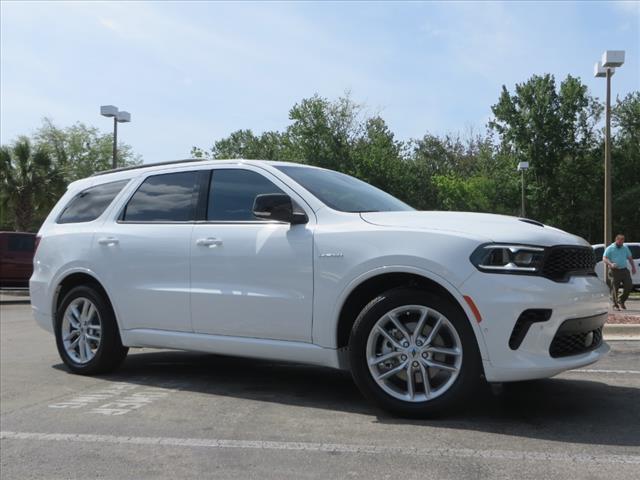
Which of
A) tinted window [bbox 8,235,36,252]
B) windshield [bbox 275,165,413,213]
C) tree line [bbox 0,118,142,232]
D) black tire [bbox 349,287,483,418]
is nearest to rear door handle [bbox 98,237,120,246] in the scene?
windshield [bbox 275,165,413,213]

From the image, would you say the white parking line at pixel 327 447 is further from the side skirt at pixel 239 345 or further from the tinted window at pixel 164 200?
the tinted window at pixel 164 200

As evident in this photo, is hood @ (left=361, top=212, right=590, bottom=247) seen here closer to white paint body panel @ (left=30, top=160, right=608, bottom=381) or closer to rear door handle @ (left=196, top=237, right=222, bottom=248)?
white paint body panel @ (left=30, top=160, right=608, bottom=381)

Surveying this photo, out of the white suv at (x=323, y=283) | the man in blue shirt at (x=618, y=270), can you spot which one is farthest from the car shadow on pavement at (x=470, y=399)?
the man in blue shirt at (x=618, y=270)

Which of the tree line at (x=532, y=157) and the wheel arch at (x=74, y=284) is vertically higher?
the tree line at (x=532, y=157)

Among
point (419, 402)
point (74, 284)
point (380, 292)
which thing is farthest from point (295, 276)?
point (74, 284)

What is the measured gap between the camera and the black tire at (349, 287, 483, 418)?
4.02 metres

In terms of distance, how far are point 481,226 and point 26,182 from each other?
26979mm

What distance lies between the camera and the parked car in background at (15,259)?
18750mm

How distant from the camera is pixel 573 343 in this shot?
416cm

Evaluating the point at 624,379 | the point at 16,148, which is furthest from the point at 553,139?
the point at 624,379

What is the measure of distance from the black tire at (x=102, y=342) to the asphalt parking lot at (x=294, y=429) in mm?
116

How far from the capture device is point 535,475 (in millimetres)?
3158

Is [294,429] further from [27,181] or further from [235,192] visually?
[27,181]

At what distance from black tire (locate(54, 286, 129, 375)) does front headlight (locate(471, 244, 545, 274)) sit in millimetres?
3349
